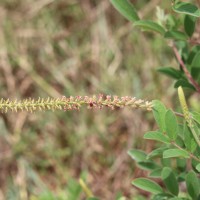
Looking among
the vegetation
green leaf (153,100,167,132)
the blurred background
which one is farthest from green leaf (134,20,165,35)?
the blurred background

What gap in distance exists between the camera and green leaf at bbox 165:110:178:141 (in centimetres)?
108

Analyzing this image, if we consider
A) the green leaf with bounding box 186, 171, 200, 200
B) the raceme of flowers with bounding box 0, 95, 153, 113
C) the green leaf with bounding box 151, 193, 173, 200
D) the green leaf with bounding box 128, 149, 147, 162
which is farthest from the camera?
the green leaf with bounding box 128, 149, 147, 162

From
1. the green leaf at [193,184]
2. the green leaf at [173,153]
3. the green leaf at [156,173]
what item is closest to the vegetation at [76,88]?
the green leaf at [156,173]

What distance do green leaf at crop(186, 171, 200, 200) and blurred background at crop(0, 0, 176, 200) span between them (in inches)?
49.7

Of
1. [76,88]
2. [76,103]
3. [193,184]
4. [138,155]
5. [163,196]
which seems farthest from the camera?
[76,88]

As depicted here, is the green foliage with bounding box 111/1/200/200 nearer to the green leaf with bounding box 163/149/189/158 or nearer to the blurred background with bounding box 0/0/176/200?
the green leaf with bounding box 163/149/189/158

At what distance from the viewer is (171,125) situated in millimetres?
1089

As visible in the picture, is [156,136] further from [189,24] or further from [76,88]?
[76,88]

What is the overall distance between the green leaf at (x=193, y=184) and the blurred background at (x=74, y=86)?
126 centimetres

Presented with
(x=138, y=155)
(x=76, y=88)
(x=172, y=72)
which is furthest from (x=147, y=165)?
(x=76, y=88)

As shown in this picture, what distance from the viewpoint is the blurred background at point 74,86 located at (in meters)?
2.63

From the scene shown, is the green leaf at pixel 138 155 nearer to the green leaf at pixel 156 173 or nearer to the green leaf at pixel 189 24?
the green leaf at pixel 156 173

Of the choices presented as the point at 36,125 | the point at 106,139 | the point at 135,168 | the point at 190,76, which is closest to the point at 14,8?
the point at 36,125

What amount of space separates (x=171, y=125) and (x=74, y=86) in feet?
5.95
